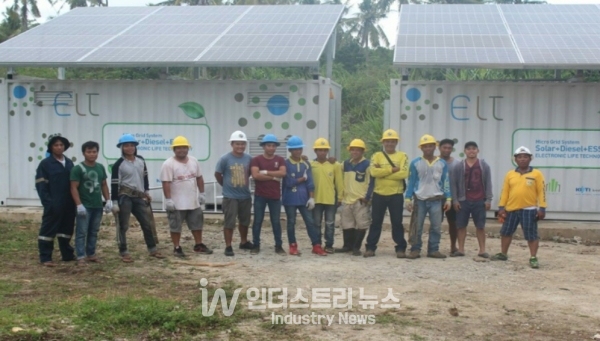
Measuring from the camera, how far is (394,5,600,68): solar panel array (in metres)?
11.2

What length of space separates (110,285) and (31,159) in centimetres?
628

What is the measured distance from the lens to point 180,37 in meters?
13.1

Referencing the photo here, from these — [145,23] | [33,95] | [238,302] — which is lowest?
[238,302]

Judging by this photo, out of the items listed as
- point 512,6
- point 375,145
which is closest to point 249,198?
point 512,6

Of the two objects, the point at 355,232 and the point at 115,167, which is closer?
the point at 115,167

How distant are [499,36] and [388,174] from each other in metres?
4.43

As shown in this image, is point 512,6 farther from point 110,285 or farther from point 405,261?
point 110,285

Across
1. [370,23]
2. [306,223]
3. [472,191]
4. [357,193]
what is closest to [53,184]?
[306,223]

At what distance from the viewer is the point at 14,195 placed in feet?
43.3

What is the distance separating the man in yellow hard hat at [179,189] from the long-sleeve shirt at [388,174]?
7.54 feet

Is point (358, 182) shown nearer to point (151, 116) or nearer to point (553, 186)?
point (553, 186)

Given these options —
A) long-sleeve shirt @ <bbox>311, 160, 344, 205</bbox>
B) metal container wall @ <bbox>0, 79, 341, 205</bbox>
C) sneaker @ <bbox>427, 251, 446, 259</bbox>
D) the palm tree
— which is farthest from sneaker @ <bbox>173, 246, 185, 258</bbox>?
the palm tree

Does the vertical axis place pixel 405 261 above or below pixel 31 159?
below

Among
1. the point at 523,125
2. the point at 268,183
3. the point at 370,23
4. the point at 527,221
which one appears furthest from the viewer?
the point at 370,23
